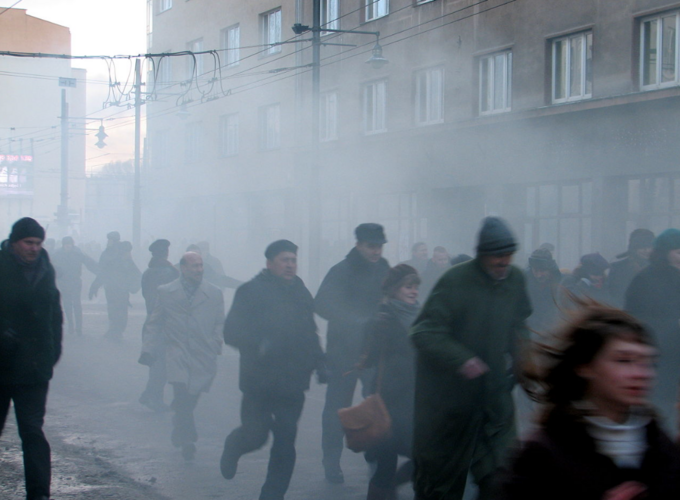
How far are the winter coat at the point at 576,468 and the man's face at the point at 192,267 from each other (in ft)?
17.0

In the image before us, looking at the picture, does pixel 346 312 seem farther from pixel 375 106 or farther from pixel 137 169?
pixel 137 169

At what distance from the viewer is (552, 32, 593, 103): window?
619 inches

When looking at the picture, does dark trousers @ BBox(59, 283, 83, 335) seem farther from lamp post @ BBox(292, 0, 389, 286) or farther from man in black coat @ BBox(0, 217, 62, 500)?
man in black coat @ BBox(0, 217, 62, 500)

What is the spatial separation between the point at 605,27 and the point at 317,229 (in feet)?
19.8

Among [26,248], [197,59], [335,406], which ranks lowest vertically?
[335,406]

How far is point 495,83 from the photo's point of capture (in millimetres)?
17859

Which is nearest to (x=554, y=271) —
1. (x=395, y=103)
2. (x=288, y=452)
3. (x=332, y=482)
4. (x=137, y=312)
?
(x=332, y=482)

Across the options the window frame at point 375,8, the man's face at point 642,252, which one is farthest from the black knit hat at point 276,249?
the window frame at point 375,8

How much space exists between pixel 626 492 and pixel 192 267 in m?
5.42

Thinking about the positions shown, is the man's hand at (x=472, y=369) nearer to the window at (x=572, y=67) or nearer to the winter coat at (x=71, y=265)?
the winter coat at (x=71, y=265)

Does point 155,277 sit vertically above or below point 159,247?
below

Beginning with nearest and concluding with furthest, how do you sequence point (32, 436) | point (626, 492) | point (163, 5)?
point (626, 492) → point (32, 436) → point (163, 5)

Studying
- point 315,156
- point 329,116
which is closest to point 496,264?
point 315,156

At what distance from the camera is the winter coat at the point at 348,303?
20.3 ft
